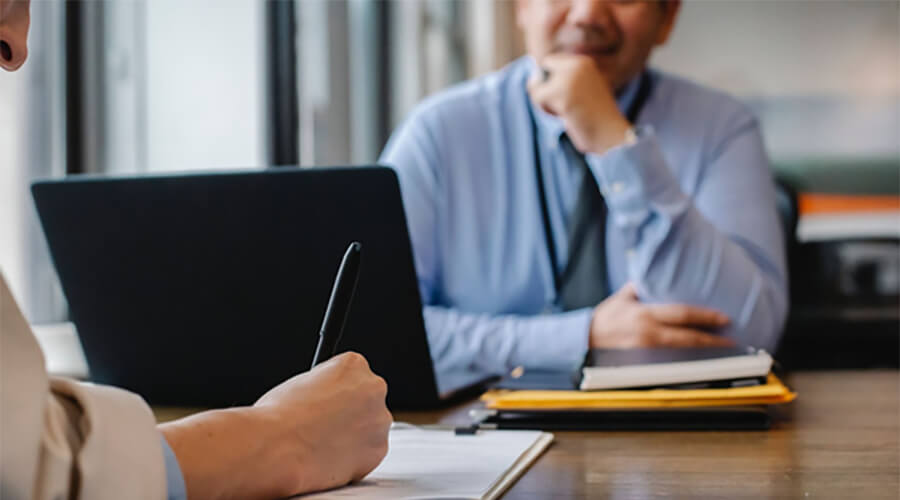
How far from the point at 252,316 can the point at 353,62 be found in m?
2.16

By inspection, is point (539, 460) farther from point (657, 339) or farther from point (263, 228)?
point (657, 339)

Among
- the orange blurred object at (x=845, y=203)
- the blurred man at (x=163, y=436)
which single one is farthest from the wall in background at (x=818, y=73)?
the blurred man at (x=163, y=436)

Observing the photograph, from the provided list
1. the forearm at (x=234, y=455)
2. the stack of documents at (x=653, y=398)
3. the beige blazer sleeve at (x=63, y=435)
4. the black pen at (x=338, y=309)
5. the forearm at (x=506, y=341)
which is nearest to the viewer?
the beige blazer sleeve at (x=63, y=435)

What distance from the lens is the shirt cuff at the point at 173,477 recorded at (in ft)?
1.75

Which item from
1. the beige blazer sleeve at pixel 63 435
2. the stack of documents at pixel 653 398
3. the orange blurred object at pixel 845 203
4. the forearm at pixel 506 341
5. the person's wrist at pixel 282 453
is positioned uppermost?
the beige blazer sleeve at pixel 63 435

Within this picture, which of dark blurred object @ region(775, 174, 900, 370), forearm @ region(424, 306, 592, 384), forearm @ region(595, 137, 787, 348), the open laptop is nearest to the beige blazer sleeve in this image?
the open laptop

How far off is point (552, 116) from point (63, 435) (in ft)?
4.58

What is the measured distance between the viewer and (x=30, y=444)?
0.45 m

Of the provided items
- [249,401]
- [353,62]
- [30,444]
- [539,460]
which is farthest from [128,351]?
[353,62]

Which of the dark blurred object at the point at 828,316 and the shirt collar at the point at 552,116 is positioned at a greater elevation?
the shirt collar at the point at 552,116

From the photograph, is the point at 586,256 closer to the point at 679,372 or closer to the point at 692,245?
the point at 692,245

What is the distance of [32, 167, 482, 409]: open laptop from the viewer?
0.90 meters

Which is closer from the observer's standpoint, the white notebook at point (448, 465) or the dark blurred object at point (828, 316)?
the white notebook at point (448, 465)

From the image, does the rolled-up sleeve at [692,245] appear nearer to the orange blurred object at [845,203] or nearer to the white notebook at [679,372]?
the white notebook at [679,372]
